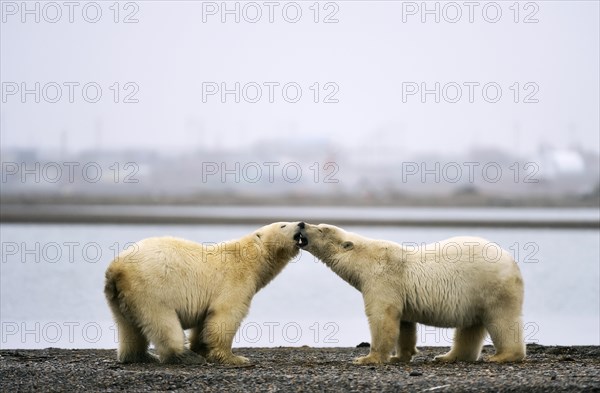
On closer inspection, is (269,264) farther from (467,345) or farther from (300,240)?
(467,345)

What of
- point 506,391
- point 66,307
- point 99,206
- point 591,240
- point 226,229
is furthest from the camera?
point 99,206

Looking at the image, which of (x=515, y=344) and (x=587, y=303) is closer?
(x=515, y=344)

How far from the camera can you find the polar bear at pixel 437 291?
40.3 feet

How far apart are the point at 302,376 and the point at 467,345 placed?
2.86m

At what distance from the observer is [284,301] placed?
25.0 meters

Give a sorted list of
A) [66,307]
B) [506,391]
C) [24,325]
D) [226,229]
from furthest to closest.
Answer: [226,229] → [66,307] → [24,325] → [506,391]

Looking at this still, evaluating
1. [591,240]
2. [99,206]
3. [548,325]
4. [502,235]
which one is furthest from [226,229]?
[548,325]

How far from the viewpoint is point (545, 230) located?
58531 mm

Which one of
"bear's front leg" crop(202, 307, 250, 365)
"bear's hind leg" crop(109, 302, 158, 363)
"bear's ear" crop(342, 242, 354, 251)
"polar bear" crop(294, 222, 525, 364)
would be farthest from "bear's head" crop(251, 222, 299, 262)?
"bear's hind leg" crop(109, 302, 158, 363)

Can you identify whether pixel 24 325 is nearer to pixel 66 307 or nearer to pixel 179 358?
pixel 66 307

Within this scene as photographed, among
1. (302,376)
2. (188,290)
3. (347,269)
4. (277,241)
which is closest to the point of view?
(302,376)

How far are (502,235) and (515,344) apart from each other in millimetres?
39792
